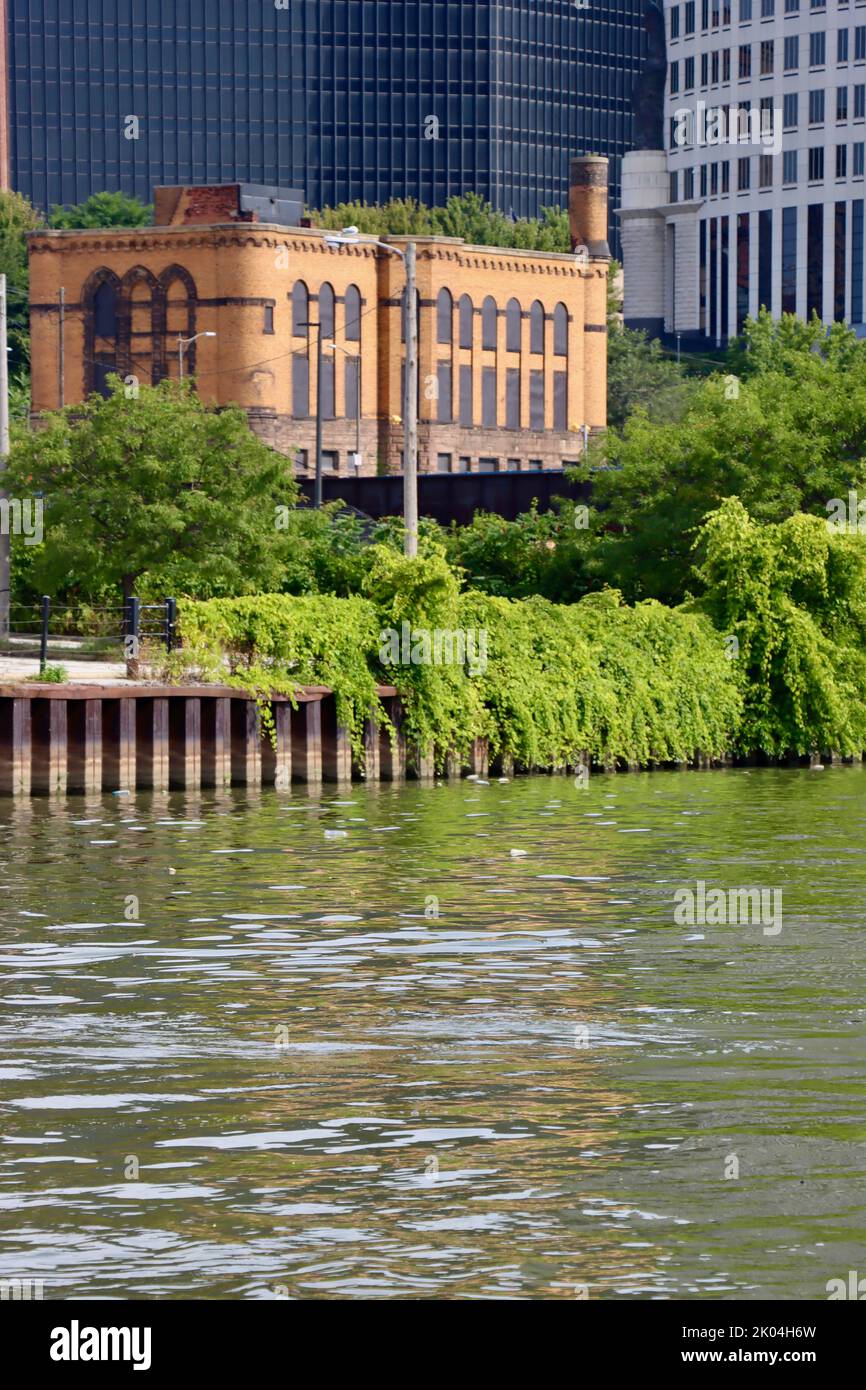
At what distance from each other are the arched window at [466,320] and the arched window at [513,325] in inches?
117

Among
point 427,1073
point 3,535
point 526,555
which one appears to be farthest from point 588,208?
point 427,1073

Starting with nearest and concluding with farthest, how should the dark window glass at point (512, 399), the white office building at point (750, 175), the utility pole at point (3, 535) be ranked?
1. the utility pole at point (3, 535)
2. the dark window glass at point (512, 399)
3. the white office building at point (750, 175)

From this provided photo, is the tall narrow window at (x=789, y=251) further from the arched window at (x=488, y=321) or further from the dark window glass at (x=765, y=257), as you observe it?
the arched window at (x=488, y=321)

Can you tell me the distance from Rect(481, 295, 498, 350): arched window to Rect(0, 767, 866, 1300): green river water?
101m

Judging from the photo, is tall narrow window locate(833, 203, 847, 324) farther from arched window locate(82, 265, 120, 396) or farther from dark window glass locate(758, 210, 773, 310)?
arched window locate(82, 265, 120, 396)

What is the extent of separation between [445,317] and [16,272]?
2601 cm

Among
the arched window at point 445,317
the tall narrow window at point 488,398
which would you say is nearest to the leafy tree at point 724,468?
the arched window at point 445,317

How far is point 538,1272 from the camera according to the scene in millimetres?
12617

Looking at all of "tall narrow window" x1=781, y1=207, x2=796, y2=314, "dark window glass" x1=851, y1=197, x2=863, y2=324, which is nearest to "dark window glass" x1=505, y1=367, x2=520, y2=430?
"dark window glass" x1=851, y1=197, x2=863, y2=324

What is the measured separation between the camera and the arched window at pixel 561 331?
13638cm

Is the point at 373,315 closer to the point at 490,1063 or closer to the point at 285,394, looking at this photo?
the point at 285,394

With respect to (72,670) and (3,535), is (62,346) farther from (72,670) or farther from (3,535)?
(72,670)

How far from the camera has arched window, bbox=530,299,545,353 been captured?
13475cm
